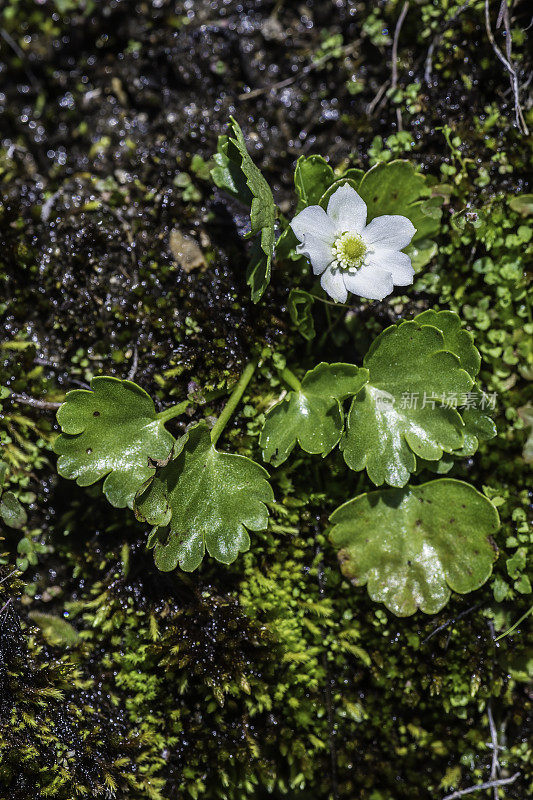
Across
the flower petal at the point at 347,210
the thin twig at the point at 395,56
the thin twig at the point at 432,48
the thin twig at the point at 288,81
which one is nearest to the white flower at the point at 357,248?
the flower petal at the point at 347,210

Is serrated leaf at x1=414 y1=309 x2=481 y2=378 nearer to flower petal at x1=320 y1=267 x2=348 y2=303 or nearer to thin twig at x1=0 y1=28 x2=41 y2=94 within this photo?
flower petal at x1=320 y1=267 x2=348 y2=303

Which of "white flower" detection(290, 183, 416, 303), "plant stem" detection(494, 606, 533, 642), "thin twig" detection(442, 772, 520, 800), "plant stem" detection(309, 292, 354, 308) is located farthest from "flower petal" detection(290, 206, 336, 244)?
"thin twig" detection(442, 772, 520, 800)

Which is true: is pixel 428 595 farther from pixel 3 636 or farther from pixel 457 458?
pixel 3 636

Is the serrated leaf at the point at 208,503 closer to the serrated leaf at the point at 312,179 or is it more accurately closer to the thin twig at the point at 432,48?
the serrated leaf at the point at 312,179

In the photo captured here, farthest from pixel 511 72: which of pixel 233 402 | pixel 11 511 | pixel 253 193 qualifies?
pixel 11 511

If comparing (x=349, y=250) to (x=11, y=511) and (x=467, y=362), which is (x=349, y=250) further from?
(x=11, y=511)

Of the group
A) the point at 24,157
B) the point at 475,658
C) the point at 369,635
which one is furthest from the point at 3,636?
the point at 24,157
